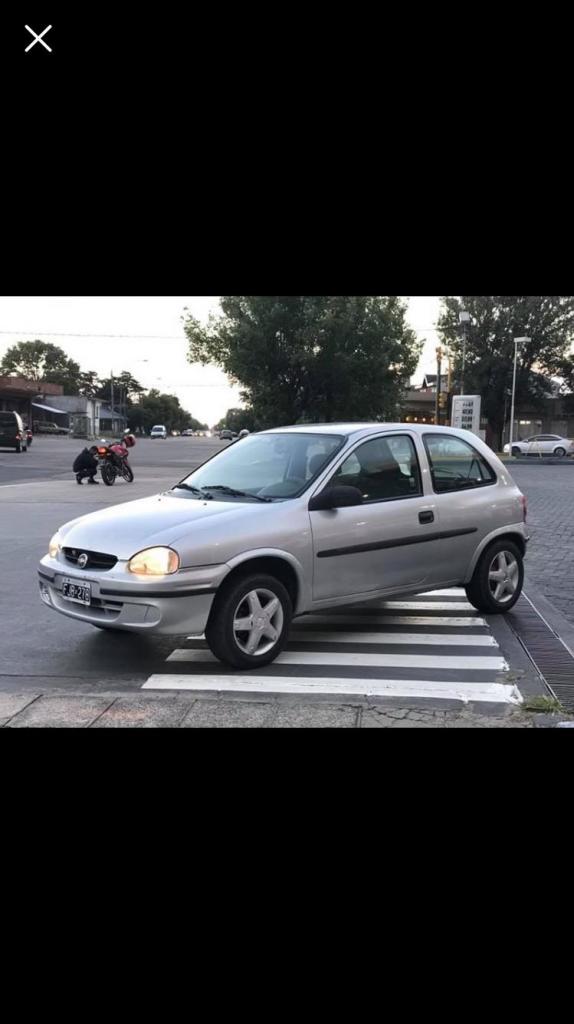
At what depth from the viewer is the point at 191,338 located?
45562 millimetres

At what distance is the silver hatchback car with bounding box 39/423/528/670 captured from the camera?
588 cm

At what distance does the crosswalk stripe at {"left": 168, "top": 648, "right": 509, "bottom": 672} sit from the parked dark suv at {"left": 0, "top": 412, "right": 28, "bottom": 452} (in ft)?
129

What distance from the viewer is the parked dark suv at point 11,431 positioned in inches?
1718

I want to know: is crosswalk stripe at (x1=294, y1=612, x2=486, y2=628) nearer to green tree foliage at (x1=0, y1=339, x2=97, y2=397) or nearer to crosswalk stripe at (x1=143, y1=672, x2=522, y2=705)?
crosswalk stripe at (x1=143, y1=672, x2=522, y2=705)

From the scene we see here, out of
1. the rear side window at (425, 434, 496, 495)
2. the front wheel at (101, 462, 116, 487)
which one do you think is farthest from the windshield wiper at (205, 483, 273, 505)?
the front wheel at (101, 462, 116, 487)

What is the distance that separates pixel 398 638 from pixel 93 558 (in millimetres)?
2462

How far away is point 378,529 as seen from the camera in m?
6.70

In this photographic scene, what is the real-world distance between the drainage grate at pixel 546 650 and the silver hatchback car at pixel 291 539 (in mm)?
275

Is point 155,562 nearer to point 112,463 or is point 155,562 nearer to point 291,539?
point 291,539

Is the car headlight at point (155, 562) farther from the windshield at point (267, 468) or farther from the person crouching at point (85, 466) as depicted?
the person crouching at point (85, 466)

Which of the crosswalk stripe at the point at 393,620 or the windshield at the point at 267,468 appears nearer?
the windshield at the point at 267,468

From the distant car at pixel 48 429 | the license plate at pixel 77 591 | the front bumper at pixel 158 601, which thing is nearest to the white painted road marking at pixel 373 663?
the front bumper at pixel 158 601
